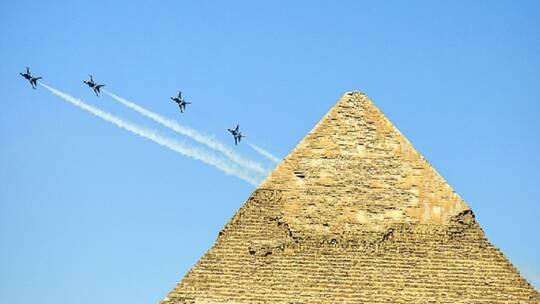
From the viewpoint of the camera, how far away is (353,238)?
78.9ft

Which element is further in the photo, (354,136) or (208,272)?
(354,136)

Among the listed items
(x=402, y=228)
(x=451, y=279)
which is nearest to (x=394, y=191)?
(x=402, y=228)

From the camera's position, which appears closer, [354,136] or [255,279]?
[255,279]

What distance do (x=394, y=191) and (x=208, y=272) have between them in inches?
206

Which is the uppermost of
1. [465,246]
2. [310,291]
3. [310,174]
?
[310,174]

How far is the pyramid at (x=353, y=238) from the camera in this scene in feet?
75.9

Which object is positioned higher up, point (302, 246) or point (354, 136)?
point (354, 136)

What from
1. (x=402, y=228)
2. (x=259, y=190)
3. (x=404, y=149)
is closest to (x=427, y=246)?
(x=402, y=228)

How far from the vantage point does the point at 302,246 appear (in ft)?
78.5

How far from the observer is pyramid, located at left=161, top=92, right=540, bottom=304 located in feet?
A: 75.9

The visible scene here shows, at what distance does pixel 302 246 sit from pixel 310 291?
1.31 meters

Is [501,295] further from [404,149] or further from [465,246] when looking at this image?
[404,149]

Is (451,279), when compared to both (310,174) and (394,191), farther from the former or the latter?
(310,174)

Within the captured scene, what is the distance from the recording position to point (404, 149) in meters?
25.5
